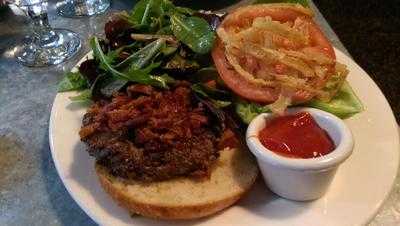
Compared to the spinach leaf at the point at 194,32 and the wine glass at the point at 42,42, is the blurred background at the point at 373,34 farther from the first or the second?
the wine glass at the point at 42,42

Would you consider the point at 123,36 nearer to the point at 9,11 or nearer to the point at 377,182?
the point at 377,182

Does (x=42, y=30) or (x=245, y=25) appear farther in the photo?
(x=42, y=30)

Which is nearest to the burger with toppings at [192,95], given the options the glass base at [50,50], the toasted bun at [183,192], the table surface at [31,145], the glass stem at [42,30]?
the toasted bun at [183,192]

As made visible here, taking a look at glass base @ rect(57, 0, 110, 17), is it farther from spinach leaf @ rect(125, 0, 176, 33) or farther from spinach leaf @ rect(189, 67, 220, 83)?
spinach leaf @ rect(189, 67, 220, 83)

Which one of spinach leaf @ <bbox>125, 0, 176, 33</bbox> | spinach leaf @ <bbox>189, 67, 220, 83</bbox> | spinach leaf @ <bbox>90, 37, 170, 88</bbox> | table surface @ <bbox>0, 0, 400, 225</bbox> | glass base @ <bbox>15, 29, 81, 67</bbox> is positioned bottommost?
table surface @ <bbox>0, 0, 400, 225</bbox>

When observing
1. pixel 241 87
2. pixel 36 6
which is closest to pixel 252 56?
pixel 241 87

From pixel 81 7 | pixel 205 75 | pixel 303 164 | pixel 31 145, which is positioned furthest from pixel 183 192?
pixel 81 7

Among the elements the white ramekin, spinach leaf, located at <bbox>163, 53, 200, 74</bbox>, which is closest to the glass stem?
spinach leaf, located at <bbox>163, 53, 200, 74</bbox>

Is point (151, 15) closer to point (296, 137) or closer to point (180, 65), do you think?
point (180, 65)
